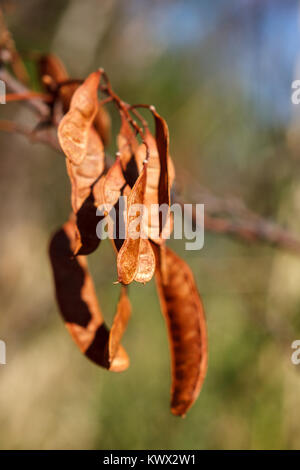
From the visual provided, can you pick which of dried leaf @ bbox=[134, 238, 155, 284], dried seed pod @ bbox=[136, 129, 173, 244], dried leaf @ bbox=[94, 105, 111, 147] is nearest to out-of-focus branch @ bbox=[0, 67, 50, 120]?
dried leaf @ bbox=[94, 105, 111, 147]

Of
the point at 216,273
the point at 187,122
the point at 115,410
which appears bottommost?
the point at 115,410

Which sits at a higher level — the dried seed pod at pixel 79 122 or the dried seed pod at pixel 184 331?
the dried seed pod at pixel 79 122

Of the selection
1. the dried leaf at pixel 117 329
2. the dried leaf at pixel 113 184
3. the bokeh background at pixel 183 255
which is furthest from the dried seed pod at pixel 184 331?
the bokeh background at pixel 183 255

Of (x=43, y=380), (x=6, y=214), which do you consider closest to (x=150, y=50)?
(x=6, y=214)

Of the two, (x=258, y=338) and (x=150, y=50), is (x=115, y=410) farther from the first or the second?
(x=150, y=50)

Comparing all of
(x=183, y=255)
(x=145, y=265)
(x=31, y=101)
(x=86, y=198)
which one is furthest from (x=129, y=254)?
(x=183, y=255)

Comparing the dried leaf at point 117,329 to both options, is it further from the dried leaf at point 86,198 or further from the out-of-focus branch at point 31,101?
the out-of-focus branch at point 31,101

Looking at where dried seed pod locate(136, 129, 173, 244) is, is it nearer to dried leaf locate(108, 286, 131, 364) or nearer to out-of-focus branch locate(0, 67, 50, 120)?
dried leaf locate(108, 286, 131, 364)
